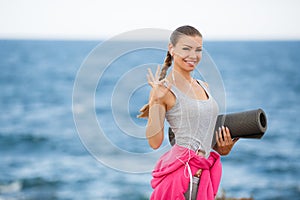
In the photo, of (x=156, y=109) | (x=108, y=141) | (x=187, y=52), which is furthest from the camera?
(x=108, y=141)

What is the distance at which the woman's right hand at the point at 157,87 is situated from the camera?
271 cm

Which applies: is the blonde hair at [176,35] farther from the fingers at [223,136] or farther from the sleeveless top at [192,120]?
the fingers at [223,136]

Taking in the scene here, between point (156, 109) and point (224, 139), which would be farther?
point (224, 139)

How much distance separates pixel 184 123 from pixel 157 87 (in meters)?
0.27

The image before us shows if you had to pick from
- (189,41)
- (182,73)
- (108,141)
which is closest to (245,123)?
(182,73)

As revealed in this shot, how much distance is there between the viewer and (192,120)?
2824 millimetres

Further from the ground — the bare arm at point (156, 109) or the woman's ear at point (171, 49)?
the woman's ear at point (171, 49)


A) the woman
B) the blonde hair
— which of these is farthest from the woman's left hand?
the blonde hair

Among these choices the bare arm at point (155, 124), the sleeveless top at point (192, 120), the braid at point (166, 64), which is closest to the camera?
the bare arm at point (155, 124)

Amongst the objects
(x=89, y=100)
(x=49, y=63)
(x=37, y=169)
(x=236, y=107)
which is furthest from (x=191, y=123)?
(x=49, y=63)

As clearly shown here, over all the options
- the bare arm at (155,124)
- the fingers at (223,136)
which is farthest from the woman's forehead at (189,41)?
the fingers at (223,136)

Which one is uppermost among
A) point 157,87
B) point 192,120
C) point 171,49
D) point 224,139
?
point 171,49

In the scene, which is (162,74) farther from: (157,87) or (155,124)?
(155,124)

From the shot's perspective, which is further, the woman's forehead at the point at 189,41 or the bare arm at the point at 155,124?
the woman's forehead at the point at 189,41
